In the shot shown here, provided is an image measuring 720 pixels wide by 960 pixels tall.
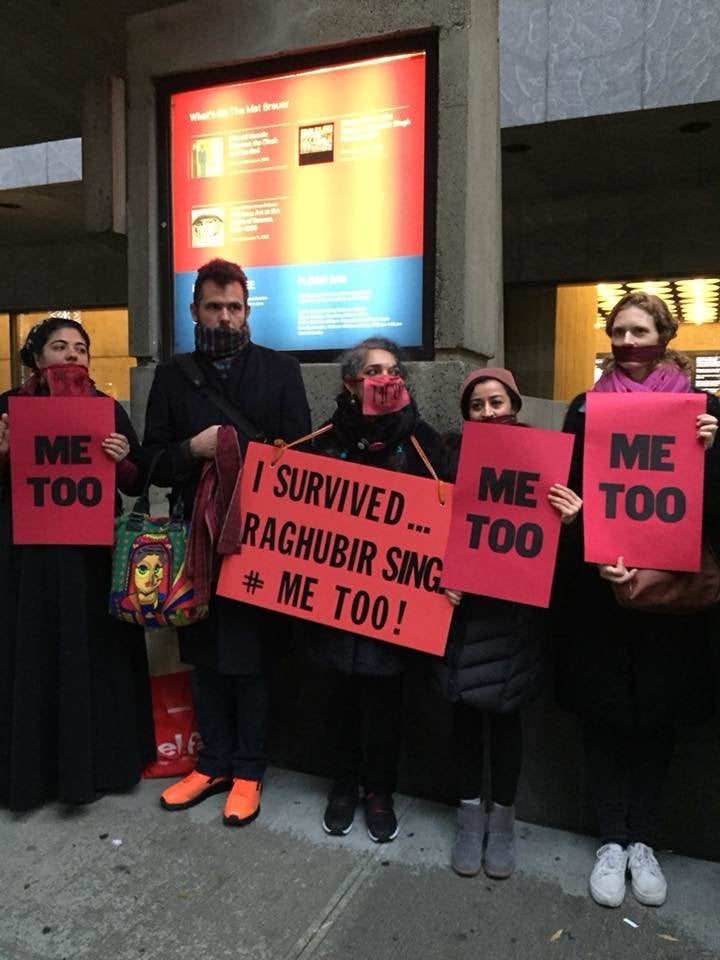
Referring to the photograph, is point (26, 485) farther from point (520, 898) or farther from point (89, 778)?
point (520, 898)

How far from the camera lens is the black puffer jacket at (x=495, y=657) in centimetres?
266

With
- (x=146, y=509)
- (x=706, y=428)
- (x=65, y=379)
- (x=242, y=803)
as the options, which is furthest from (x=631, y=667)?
(x=65, y=379)

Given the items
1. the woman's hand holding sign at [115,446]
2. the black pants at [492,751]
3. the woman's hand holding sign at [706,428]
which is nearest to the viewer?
the woman's hand holding sign at [706,428]

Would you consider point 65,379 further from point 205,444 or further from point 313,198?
point 313,198

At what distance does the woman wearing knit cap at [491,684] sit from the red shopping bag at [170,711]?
1275 mm

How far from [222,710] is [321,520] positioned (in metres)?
0.95

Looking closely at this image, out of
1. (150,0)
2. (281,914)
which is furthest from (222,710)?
(150,0)

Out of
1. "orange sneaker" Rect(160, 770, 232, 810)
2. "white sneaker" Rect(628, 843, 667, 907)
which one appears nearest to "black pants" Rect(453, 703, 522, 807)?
"white sneaker" Rect(628, 843, 667, 907)

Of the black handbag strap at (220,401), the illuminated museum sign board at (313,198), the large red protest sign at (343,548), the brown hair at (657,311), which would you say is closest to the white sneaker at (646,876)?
the large red protest sign at (343,548)

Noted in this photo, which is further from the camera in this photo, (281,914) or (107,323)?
(107,323)

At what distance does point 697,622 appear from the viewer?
2.61 m

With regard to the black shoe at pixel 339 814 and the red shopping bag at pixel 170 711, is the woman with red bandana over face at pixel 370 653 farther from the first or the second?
the red shopping bag at pixel 170 711

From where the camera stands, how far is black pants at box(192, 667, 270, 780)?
316cm

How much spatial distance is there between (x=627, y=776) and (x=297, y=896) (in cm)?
121
